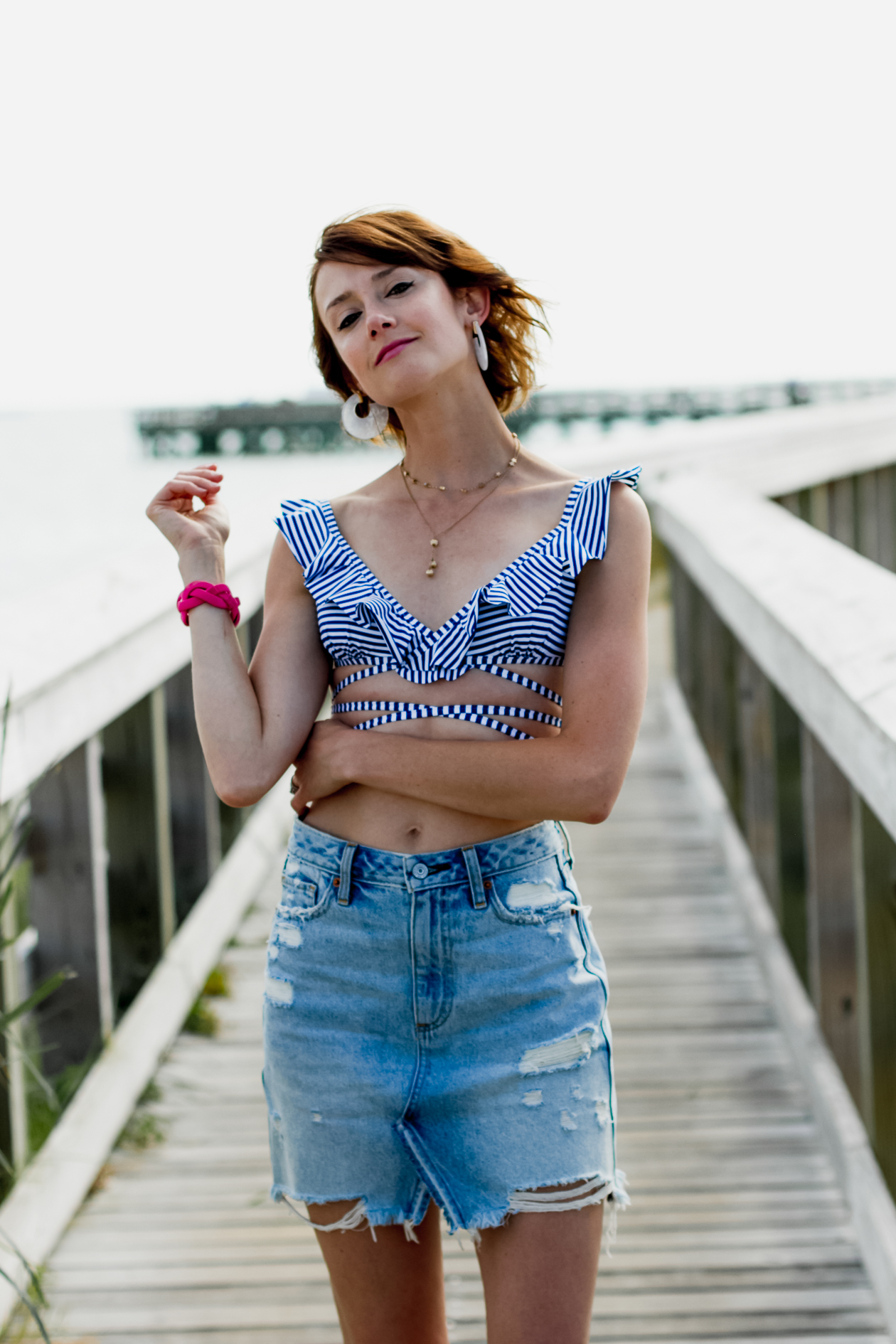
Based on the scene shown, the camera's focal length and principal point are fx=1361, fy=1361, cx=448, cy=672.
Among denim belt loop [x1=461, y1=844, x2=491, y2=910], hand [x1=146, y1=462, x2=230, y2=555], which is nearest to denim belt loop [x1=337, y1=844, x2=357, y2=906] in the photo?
denim belt loop [x1=461, y1=844, x2=491, y2=910]

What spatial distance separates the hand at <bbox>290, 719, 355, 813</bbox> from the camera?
4.60 feet

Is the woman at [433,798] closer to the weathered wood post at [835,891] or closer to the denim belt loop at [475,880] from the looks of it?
the denim belt loop at [475,880]

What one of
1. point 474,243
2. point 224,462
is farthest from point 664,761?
point 224,462

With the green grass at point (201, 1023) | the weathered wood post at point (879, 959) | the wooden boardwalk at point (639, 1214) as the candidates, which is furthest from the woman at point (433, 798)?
the green grass at point (201, 1023)

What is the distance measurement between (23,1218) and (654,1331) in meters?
0.95

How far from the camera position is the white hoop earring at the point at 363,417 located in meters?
1.63

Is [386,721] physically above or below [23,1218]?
above

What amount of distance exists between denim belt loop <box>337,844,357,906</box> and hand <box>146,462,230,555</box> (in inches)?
15.2

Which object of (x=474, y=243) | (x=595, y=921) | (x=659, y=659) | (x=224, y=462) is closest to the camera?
(x=474, y=243)

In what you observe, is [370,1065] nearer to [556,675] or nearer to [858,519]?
[556,675]

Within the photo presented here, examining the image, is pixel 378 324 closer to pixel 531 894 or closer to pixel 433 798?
pixel 433 798

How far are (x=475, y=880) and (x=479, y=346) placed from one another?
0.62m

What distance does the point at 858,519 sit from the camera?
498cm

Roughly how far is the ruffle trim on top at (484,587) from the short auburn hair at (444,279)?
256 mm
